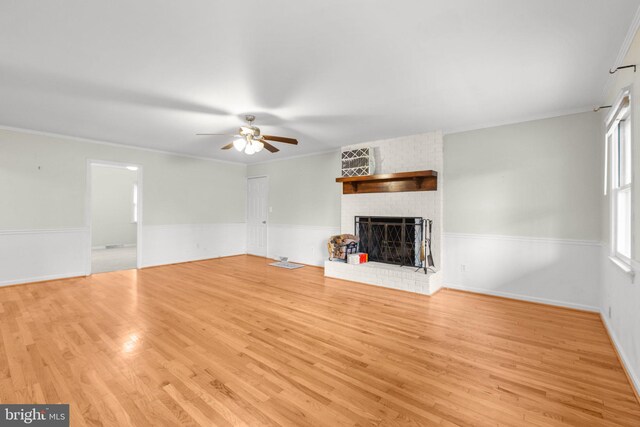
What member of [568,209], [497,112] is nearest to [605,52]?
[497,112]

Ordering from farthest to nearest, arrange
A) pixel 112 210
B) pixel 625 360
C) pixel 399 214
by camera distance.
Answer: pixel 112 210 < pixel 399 214 < pixel 625 360

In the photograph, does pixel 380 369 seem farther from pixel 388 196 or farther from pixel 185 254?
pixel 185 254

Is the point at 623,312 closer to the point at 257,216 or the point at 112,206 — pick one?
the point at 257,216

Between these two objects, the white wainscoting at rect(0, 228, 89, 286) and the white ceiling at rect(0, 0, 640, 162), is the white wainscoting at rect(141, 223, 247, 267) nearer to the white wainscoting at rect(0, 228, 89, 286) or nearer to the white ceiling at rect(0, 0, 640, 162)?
the white wainscoting at rect(0, 228, 89, 286)

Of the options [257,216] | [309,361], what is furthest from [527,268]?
[257,216]

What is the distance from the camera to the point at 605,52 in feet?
7.56

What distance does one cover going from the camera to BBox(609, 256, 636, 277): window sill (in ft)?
6.92

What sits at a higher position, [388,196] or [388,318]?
[388,196]

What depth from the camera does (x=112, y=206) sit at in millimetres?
8891

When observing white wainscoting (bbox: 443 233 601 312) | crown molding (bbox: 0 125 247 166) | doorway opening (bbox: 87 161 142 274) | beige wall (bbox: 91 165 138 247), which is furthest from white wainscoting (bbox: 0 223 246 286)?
white wainscoting (bbox: 443 233 601 312)

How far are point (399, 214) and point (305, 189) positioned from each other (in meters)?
2.40

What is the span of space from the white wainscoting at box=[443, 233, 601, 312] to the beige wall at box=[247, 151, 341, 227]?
96.6 inches

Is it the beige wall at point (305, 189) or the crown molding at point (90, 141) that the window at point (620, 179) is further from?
the crown molding at point (90, 141)

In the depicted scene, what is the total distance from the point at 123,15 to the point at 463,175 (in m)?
4.31
